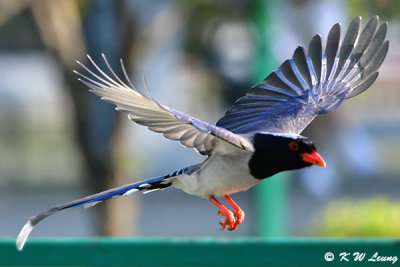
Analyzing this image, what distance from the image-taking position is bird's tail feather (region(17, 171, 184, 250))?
371cm

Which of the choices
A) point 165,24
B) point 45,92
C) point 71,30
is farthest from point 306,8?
point 45,92

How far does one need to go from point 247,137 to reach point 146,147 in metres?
15.0

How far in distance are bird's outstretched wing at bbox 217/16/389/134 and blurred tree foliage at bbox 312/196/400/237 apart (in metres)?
4.13

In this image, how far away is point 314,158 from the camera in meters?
3.76

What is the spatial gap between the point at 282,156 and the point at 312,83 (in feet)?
3.17

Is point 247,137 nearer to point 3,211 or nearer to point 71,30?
point 71,30

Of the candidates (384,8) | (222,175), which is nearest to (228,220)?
(222,175)

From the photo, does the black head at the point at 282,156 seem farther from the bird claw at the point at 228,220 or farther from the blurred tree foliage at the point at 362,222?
the blurred tree foliage at the point at 362,222

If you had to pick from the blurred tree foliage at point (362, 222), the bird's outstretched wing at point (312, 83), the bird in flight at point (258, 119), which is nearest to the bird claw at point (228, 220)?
the bird in flight at point (258, 119)

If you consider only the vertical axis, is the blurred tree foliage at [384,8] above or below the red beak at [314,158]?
above
